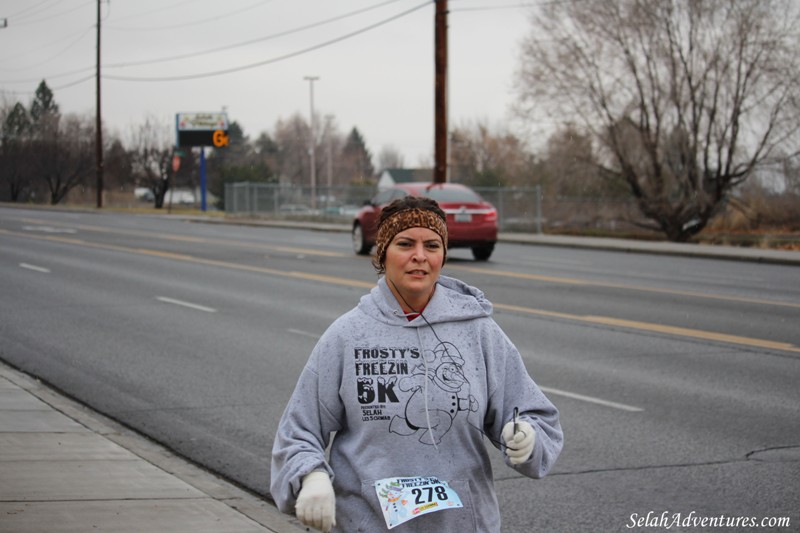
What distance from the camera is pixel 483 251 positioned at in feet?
78.7

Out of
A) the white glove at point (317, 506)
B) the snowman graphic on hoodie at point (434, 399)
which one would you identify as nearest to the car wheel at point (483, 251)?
the snowman graphic on hoodie at point (434, 399)

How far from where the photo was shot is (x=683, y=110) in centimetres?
3784

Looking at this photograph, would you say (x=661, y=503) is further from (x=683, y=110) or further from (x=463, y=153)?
(x=463, y=153)

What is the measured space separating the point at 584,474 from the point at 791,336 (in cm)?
679

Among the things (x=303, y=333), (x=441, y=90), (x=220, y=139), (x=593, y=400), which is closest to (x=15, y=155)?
(x=220, y=139)

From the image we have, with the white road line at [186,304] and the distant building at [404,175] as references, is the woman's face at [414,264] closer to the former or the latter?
the white road line at [186,304]

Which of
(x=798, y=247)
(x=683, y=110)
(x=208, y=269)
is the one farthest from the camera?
(x=683, y=110)

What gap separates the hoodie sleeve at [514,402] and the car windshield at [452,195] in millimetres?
20520

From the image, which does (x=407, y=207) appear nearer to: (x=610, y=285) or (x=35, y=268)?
(x=610, y=285)

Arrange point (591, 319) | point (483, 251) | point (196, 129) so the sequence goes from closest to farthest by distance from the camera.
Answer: point (591, 319)
point (483, 251)
point (196, 129)

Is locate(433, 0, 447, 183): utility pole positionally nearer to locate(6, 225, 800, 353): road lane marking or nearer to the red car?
the red car

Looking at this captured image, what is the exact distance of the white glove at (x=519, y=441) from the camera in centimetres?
297

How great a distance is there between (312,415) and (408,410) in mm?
311

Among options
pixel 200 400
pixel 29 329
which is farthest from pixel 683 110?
pixel 200 400
